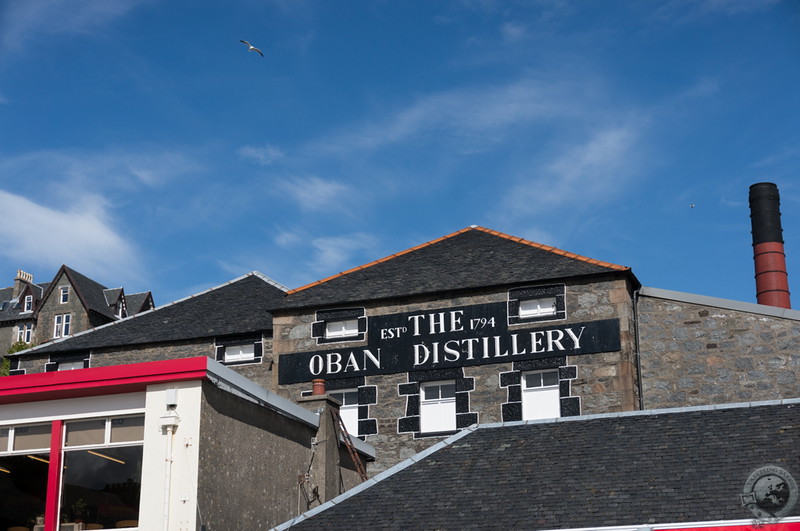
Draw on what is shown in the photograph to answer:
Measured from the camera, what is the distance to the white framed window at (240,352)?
98.5 ft

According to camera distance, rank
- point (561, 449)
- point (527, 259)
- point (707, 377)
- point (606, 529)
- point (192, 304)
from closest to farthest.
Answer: point (606, 529) → point (561, 449) → point (707, 377) → point (527, 259) → point (192, 304)

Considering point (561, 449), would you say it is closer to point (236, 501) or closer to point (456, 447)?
point (456, 447)

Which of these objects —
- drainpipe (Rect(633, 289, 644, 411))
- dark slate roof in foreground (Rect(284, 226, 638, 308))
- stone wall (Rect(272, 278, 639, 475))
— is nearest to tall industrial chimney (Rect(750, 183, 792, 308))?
drainpipe (Rect(633, 289, 644, 411))

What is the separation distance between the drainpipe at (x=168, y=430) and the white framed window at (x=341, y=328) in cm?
1173

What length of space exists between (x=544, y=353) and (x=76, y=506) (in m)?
12.6

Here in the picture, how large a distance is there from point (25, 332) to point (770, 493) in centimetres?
6279

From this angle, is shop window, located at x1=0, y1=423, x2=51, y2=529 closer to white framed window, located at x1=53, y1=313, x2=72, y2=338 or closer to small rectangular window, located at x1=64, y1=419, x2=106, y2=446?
small rectangular window, located at x1=64, y1=419, x2=106, y2=446

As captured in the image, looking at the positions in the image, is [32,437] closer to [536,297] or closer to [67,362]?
[536,297]

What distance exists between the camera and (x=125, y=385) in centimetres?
1625

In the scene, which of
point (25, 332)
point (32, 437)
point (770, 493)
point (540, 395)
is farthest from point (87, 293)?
point (770, 493)

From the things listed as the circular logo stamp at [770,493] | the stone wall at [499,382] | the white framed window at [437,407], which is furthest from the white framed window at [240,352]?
the circular logo stamp at [770,493]

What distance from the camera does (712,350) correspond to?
2539 centimetres

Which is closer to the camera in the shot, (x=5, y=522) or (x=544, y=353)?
(x=5, y=522)

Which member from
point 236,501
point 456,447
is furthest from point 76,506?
point 456,447
